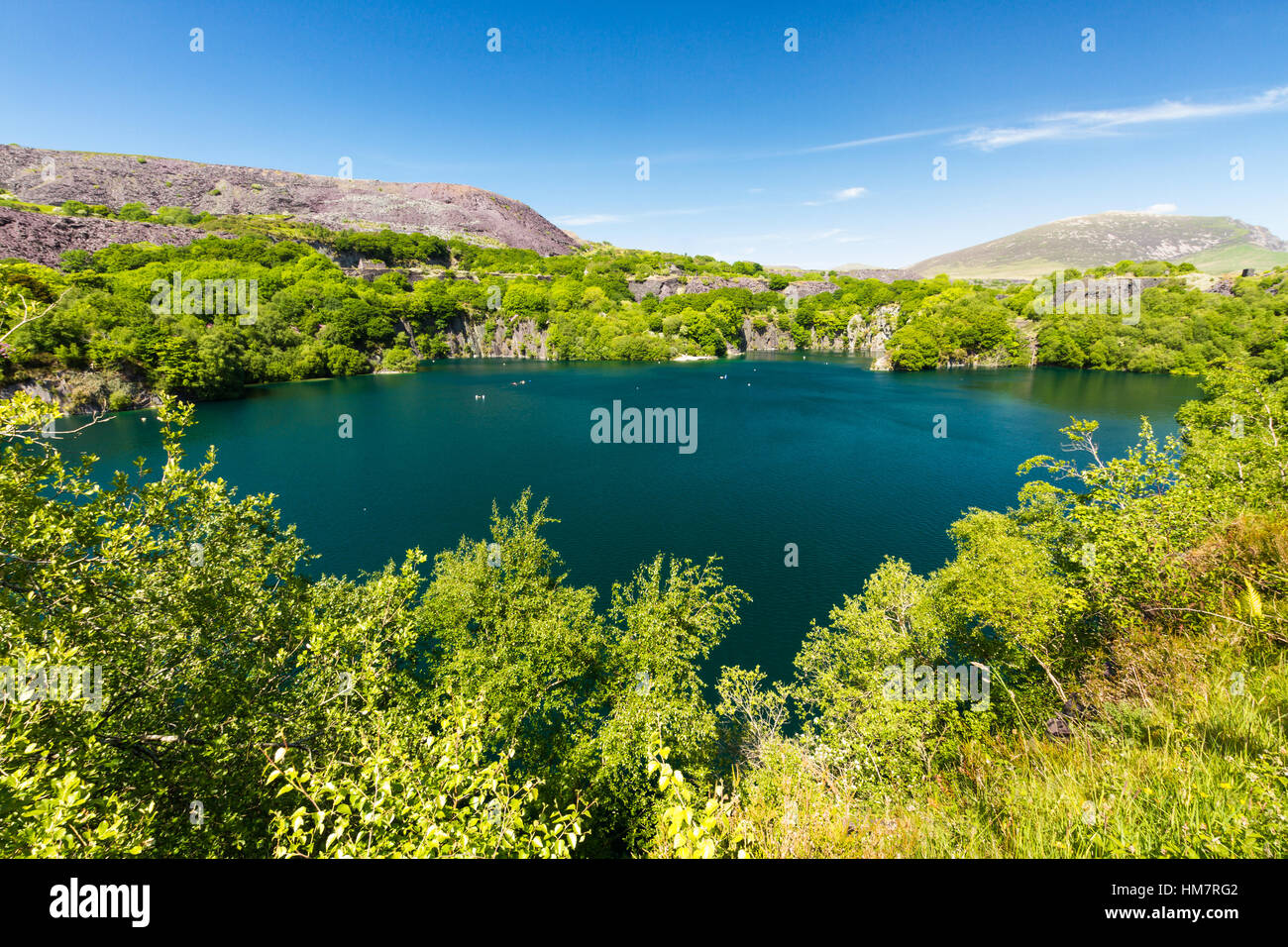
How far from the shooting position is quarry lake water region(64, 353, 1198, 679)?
29797 mm

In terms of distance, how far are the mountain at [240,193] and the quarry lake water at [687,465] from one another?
392ft

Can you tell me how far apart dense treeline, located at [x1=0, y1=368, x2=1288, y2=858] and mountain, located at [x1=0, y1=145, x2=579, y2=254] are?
190 m

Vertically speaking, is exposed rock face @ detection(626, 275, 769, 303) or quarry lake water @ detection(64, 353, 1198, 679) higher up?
exposed rock face @ detection(626, 275, 769, 303)

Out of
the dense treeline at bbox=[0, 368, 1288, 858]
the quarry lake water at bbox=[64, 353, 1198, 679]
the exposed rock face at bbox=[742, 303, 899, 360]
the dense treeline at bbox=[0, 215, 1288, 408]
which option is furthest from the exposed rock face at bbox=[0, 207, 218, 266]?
the exposed rock face at bbox=[742, 303, 899, 360]

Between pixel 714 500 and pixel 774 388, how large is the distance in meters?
51.6

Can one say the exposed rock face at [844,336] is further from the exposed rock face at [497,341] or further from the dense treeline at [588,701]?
the dense treeline at [588,701]

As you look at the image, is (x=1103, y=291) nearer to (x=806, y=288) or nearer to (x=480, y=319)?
(x=806, y=288)

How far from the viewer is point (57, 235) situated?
95188 millimetres

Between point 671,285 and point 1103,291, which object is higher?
point 671,285

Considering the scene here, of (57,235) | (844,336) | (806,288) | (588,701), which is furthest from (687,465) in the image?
(57,235)

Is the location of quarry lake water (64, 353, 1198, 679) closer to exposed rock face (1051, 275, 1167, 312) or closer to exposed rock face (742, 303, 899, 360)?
exposed rock face (1051, 275, 1167, 312)

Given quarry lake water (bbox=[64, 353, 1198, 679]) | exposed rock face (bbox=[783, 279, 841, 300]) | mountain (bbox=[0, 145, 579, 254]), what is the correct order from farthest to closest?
1. exposed rock face (bbox=[783, 279, 841, 300])
2. mountain (bbox=[0, 145, 579, 254])
3. quarry lake water (bbox=[64, 353, 1198, 679])

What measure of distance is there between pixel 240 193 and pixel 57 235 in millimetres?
82807
